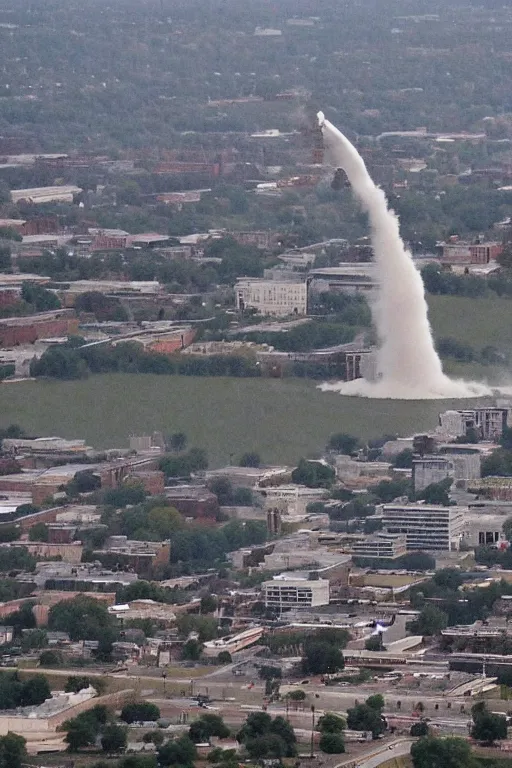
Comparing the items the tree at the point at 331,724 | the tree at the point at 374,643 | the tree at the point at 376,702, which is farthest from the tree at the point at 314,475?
the tree at the point at 331,724

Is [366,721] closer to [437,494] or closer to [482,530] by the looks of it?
[482,530]

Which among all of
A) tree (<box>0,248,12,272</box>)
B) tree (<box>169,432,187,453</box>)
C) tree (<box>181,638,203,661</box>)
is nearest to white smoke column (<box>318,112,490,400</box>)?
tree (<box>169,432,187,453</box>)

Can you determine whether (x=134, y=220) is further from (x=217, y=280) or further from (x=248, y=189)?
(x=217, y=280)

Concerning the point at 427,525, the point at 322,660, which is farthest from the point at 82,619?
the point at 427,525

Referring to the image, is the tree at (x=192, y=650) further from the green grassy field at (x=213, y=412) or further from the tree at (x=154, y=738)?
the green grassy field at (x=213, y=412)

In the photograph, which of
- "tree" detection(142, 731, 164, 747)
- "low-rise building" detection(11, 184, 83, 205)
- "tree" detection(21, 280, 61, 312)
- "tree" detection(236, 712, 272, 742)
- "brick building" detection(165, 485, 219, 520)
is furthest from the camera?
"low-rise building" detection(11, 184, 83, 205)

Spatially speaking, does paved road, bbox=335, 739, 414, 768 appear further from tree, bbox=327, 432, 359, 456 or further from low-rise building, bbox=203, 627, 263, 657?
tree, bbox=327, 432, 359, 456

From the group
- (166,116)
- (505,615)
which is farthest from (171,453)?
(166,116)
